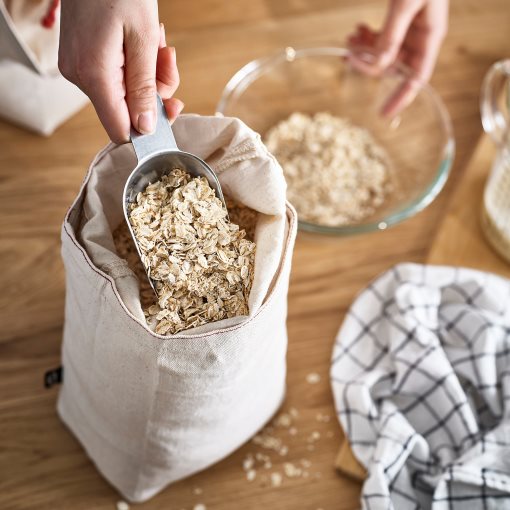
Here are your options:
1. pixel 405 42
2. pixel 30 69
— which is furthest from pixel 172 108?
pixel 405 42

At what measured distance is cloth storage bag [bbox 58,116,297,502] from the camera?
0.61 meters

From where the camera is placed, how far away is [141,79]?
0.63 meters

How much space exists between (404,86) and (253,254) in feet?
1.76

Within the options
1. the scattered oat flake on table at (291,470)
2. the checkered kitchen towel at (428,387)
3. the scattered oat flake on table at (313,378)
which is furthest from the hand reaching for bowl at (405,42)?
the scattered oat flake on table at (291,470)

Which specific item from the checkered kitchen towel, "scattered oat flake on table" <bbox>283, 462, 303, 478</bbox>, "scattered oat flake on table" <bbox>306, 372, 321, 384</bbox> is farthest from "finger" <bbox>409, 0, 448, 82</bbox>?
"scattered oat flake on table" <bbox>283, 462, 303, 478</bbox>

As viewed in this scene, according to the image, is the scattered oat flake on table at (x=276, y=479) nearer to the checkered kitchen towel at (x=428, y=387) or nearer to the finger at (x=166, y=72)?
the checkered kitchen towel at (x=428, y=387)

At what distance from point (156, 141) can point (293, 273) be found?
367mm

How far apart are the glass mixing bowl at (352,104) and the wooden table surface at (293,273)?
54mm

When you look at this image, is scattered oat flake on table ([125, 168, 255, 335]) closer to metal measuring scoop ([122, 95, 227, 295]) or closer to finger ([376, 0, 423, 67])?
metal measuring scoop ([122, 95, 227, 295])

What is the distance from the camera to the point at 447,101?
1135 mm

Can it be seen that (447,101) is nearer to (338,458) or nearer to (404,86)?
(404,86)

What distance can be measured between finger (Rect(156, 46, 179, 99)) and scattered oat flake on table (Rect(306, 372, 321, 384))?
1.30 feet

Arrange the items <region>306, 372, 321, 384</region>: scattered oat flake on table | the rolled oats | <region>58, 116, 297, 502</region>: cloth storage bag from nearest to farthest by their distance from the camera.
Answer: <region>58, 116, 297, 502</region>: cloth storage bag
<region>306, 372, 321, 384</region>: scattered oat flake on table
the rolled oats

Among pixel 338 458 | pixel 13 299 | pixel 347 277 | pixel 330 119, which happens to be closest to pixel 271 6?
pixel 330 119
